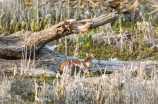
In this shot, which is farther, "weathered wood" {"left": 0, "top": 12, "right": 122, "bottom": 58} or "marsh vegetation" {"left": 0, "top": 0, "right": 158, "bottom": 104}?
"weathered wood" {"left": 0, "top": 12, "right": 122, "bottom": 58}

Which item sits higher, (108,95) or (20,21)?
(20,21)

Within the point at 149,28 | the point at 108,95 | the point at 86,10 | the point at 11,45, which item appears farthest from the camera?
the point at 86,10

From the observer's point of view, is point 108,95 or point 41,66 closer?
point 108,95

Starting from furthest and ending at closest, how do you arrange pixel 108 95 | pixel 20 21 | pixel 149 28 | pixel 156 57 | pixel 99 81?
pixel 20 21 < pixel 149 28 < pixel 156 57 < pixel 99 81 < pixel 108 95

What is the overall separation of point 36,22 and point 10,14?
3.10 feet

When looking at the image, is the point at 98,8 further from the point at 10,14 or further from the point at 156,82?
the point at 156,82

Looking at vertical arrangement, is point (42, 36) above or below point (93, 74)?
above

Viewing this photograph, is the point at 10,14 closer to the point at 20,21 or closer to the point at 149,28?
the point at 20,21

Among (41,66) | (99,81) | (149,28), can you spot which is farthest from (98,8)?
(99,81)

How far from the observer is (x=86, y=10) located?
1255 cm

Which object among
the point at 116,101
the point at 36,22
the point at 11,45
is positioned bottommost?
the point at 116,101

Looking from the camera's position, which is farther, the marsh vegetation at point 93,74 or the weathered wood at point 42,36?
the weathered wood at point 42,36

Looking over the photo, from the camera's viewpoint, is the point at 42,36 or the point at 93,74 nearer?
the point at 42,36

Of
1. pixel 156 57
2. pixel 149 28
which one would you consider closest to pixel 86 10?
pixel 149 28
